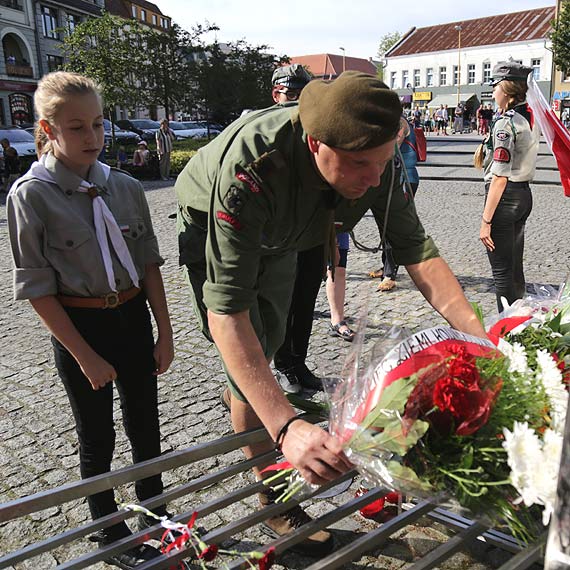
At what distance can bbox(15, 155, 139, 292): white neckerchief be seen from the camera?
7.16ft

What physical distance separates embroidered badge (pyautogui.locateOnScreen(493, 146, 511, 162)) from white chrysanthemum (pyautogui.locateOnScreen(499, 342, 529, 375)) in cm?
311

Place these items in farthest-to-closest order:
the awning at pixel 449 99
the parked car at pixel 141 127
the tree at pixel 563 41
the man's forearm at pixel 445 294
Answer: the awning at pixel 449 99
the parked car at pixel 141 127
the tree at pixel 563 41
the man's forearm at pixel 445 294

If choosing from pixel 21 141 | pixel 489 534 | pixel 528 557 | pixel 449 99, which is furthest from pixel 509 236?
pixel 449 99

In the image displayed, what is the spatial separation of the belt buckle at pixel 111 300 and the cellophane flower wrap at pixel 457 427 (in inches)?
42.4

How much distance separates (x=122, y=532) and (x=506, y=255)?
331cm

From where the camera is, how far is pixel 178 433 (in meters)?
3.51

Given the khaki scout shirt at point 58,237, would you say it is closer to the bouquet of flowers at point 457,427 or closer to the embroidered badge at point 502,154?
the bouquet of flowers at point 457,427

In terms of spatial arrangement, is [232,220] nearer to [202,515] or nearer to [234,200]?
[234,200]

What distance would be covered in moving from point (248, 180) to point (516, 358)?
0.86 metres

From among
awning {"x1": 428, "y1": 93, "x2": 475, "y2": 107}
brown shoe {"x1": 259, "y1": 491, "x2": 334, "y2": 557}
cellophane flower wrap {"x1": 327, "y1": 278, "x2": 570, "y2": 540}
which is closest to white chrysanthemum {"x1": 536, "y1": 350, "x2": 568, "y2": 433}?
cellophane flower wrap {"x1": 327, "y1": 278, "x2": 570, "y2": 540}

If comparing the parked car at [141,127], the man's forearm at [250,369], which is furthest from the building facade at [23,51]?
the man's forearm at [250,369]

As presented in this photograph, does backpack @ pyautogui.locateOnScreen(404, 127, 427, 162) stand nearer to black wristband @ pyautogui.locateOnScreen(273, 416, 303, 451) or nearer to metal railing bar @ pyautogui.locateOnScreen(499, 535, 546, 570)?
black wristband @ pyautogui.locateOnScreen(273, 416, 303, 451)

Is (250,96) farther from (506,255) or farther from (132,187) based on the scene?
(132,187)

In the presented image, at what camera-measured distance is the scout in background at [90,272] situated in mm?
2131
